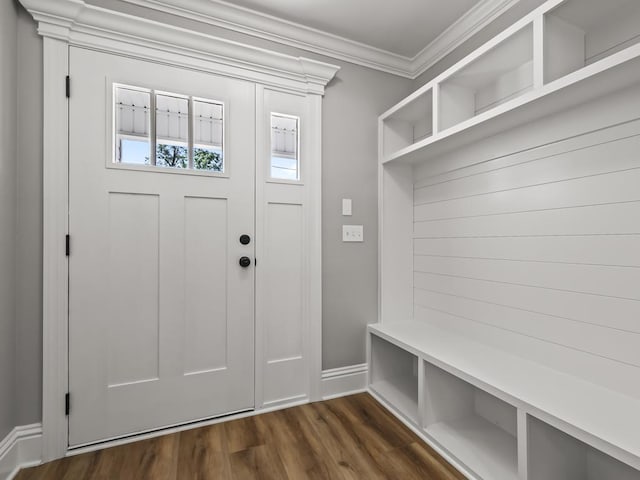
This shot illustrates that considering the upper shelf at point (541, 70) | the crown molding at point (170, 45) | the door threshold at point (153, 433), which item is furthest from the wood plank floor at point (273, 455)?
the crown molding at point (170, 45)

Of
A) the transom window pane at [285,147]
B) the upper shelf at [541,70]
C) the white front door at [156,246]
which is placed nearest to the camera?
the upper shelf at [541,70]

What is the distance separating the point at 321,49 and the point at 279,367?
216 cm

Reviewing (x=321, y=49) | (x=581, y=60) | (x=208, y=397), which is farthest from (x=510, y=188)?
(x=208, y=397)

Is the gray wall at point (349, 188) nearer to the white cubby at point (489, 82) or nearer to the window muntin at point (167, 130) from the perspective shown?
the window muntin at point (167, 130)

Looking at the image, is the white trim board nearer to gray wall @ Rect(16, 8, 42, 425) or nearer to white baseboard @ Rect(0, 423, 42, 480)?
gray wall @ Rect(16, 8, 42, 425)

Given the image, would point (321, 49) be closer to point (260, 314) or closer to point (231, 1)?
point (231, 1)

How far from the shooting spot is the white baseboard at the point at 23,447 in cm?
145

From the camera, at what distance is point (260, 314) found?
198cm

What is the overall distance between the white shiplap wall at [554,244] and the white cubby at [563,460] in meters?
0.30

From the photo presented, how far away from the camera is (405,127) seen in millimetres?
2396

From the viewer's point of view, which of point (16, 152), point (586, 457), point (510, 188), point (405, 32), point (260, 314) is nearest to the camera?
point (586, 457)

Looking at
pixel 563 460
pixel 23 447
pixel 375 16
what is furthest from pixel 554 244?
pixel 23 447

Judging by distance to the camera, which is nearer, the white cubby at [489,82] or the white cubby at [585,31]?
the white cubby at [585,31]

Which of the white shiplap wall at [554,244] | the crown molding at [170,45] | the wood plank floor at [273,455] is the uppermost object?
the crown molding at [170,45]
